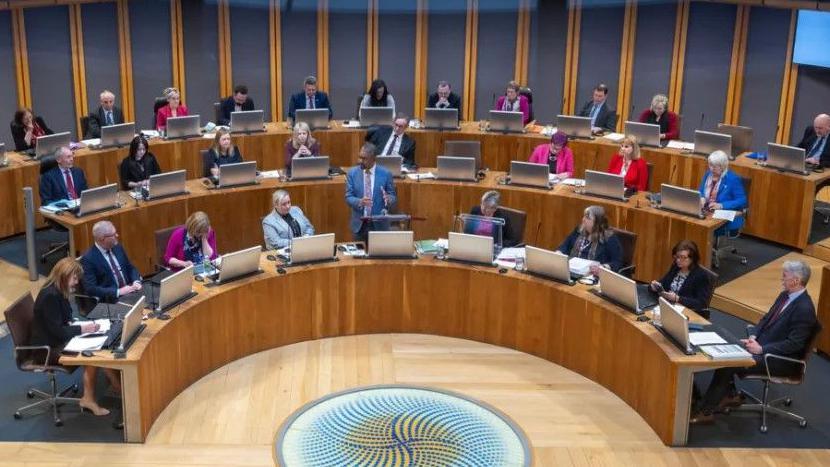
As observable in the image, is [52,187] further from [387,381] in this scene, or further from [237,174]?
[387,381]

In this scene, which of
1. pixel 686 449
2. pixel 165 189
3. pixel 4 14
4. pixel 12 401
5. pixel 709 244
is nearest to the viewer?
pixel 686 449

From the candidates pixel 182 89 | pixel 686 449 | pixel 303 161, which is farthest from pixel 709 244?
pixel 182 89

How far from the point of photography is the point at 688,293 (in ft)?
22.8

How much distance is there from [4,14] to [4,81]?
31.1 inches

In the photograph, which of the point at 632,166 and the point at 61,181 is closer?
the point at 61,181

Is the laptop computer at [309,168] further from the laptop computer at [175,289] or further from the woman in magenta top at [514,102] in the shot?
the woman in magenta top at [514,102]

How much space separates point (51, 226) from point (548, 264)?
15.6ft

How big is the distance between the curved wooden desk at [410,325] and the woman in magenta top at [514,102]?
421 cm

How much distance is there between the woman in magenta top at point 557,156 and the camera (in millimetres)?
9625

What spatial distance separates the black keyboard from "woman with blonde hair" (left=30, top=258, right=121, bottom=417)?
0.35 feet

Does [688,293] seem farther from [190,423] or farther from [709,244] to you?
[190,423]

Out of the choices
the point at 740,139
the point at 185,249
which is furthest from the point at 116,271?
the point at 740,139

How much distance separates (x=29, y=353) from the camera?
6320 mm

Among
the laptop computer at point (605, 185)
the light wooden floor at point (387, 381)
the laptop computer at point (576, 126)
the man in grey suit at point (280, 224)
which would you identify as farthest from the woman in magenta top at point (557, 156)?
the man in grey suit at point (280, 224)
